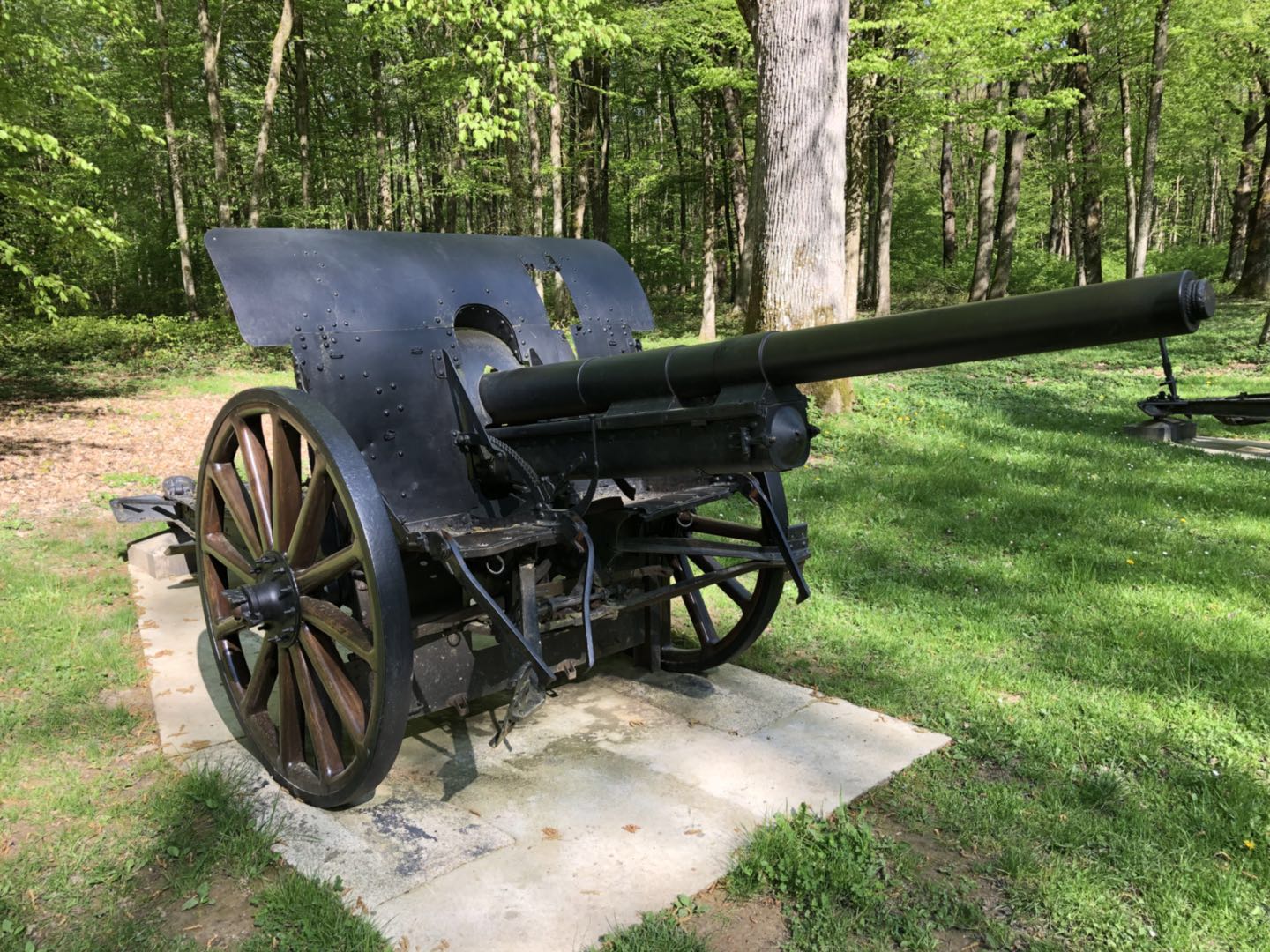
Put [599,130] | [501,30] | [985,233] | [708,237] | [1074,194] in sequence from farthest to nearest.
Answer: [599,130] < [1074,194] < [708,237] < [985,233] < [501,30]

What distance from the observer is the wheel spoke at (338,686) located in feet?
9.44

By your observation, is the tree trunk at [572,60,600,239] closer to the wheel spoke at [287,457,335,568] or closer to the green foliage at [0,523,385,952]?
the green foliage at [0,523,385,952]

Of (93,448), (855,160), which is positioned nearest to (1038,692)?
(93,448)

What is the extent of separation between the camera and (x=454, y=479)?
11.6ft

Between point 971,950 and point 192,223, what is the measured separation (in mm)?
34701

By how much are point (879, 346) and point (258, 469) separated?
6.97ft

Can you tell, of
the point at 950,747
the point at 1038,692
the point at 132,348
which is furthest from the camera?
the point at 132,348

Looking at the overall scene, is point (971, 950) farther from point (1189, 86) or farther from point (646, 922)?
point (1189, 86)

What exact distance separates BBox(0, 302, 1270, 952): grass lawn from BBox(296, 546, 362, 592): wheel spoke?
837 millimetres

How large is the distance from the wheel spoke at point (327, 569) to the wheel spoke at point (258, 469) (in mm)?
264

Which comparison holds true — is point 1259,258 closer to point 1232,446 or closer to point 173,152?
point 1232,446

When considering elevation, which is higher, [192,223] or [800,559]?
[192,223]

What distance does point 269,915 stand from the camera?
261cm

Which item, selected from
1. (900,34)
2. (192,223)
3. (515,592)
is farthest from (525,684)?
(192,223)
